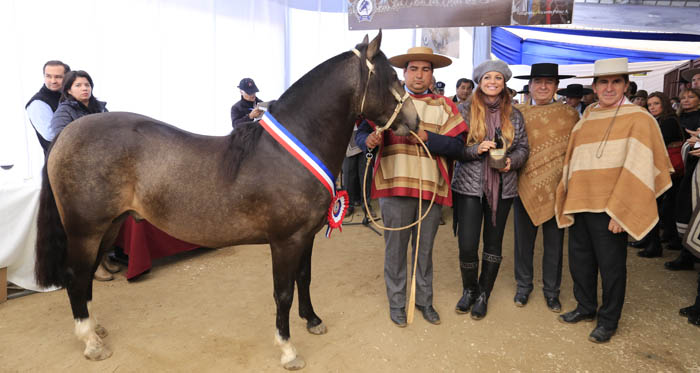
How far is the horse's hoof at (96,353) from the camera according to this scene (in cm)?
232

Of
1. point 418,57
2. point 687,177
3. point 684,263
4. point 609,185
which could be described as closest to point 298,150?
point 418,57

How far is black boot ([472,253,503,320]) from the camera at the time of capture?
2.90 meters

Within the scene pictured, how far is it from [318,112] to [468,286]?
1899 mm

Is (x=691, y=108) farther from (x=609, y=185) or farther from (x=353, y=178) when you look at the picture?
(x=353, y=178)

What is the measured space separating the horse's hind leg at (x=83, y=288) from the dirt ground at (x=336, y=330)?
8cm

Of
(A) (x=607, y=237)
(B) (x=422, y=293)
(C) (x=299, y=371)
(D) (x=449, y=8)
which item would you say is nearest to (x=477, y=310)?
(B) (x=422, y=293)

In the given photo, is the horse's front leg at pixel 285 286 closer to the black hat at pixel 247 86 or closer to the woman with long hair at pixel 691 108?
the black hat at pixel 247 86

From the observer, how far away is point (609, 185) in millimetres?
2471

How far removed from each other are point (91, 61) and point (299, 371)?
3826 millimetres

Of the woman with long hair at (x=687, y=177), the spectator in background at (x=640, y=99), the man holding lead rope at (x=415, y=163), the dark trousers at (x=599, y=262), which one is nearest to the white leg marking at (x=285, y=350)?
the man holding lead rope at (x=415, y=163)

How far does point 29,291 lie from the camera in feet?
10.5

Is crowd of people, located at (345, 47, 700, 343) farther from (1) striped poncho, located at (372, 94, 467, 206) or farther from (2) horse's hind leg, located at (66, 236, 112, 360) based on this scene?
(2) horse's hind leg, located at (66, 236, 112, 360)

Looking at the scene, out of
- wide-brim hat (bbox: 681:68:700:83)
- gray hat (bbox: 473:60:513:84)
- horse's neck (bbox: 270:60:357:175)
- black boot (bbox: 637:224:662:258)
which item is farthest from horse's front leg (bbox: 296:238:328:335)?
wide-brim hat (bbox: 681:68:700:83)

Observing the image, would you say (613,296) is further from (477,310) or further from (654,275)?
(654,275)
